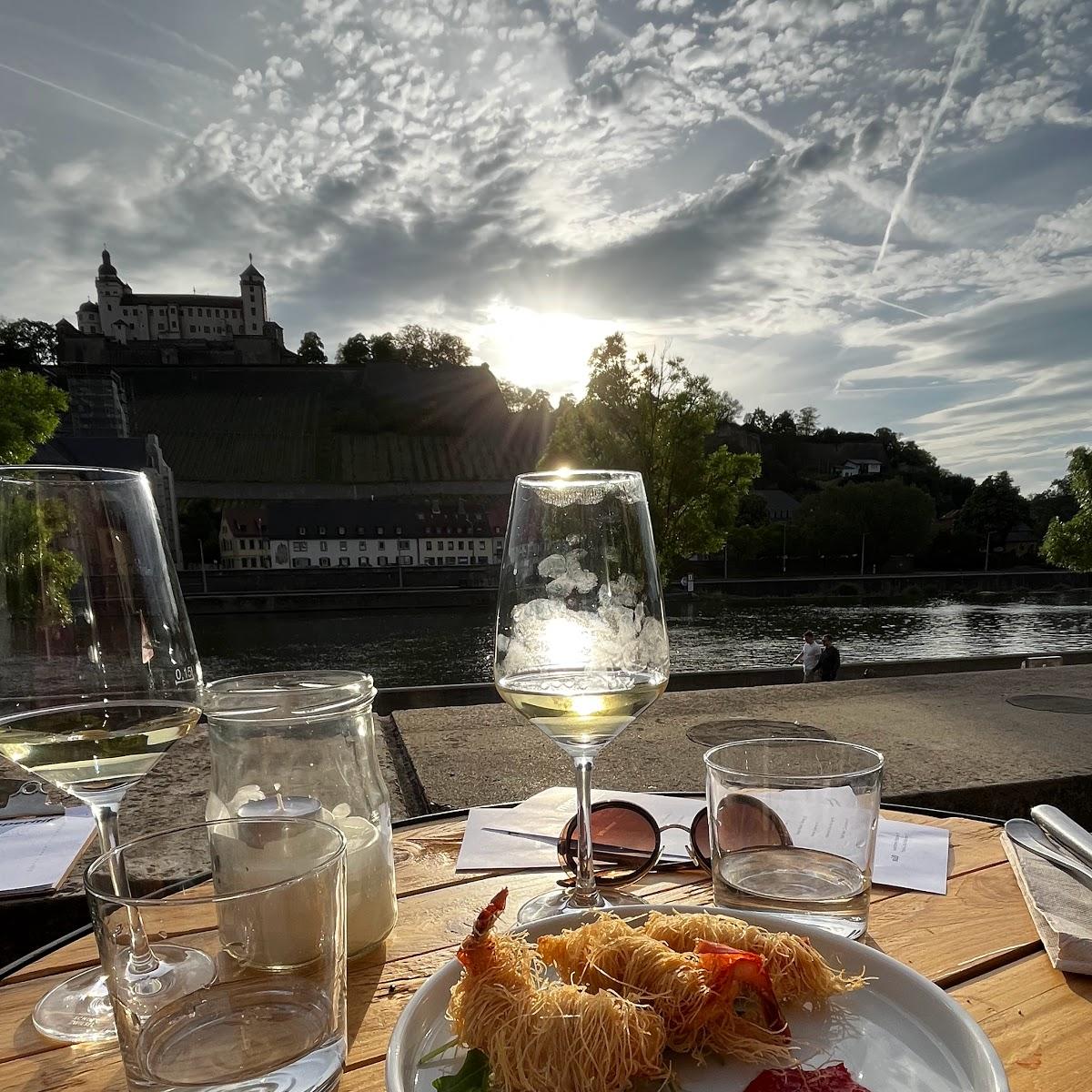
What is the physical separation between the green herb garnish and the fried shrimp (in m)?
0.22

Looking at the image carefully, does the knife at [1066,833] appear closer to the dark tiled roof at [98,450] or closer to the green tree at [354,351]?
the dark tiled roof at [98,450]

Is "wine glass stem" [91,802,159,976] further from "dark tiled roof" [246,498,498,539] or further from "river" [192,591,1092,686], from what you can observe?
"dark tiled roof" [246,498,498,539]

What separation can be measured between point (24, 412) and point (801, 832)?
666 inches

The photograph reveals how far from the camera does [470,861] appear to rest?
1307 millimetres

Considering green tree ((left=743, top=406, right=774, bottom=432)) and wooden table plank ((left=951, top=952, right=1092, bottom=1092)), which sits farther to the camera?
green tree ((left=743, top=406, right=774, bottom=432))

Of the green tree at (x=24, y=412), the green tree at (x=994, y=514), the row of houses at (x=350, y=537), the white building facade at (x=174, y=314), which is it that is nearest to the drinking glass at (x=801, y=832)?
the green tree at (x=24, y=412)

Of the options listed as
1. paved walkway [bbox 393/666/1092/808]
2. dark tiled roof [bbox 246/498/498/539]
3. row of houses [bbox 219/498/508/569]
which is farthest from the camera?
dark tiled roof [bbox 246/498/498/539]

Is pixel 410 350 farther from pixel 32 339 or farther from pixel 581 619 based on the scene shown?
pixel 581 619

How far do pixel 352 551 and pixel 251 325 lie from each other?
54023 mm

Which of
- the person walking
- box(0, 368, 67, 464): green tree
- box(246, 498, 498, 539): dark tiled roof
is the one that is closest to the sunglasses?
the person walking

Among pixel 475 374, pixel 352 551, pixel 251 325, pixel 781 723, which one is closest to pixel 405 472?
pixel 475 374

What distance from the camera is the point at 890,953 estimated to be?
3.21 ft

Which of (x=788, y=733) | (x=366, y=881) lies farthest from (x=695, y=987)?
(x=788, y=733)

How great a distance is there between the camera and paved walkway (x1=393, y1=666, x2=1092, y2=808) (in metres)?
2.53
